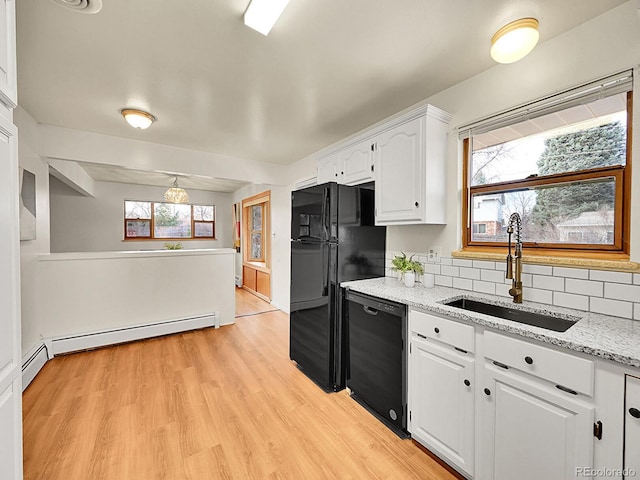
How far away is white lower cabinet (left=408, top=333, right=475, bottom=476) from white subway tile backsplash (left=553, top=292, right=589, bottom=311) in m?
0.67

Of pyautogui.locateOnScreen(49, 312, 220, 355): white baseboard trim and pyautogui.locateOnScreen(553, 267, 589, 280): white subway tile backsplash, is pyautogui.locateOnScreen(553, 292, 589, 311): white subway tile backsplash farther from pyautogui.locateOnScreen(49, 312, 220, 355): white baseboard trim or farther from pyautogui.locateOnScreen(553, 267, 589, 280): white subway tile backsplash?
pyautogui.locateOnScreen(49, 312, 220, 355): white baseboard trim

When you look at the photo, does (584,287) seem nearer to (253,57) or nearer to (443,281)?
(443,281)

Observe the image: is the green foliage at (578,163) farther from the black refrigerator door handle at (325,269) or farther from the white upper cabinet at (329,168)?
the white upper cabinet at (329,168)

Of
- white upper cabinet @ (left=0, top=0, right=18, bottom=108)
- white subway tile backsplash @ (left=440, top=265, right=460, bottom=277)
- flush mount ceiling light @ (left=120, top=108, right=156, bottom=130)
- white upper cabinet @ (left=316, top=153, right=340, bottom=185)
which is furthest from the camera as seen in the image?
white upper cabinet @ (left=316, top=153, right=340, bottom=185)

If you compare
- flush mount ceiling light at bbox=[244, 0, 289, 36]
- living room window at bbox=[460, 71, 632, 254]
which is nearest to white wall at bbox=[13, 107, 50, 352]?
flush mount ceiling light at bbox=[244, 0, 289, 36]

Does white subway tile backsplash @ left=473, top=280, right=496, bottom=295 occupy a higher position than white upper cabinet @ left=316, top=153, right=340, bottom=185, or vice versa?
white upper cabinet @ left=316, top=153, right=340, bottom=185

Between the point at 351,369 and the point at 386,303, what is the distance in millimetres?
743

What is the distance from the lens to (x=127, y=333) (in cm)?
342

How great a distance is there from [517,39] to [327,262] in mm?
1832

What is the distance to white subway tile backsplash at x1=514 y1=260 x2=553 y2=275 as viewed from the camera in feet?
5.42

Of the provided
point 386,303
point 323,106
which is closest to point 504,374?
point 386,303

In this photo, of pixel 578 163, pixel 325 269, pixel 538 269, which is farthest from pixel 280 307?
pixel 578 163

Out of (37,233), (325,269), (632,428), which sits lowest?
(632,428)

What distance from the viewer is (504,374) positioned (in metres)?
1.31
